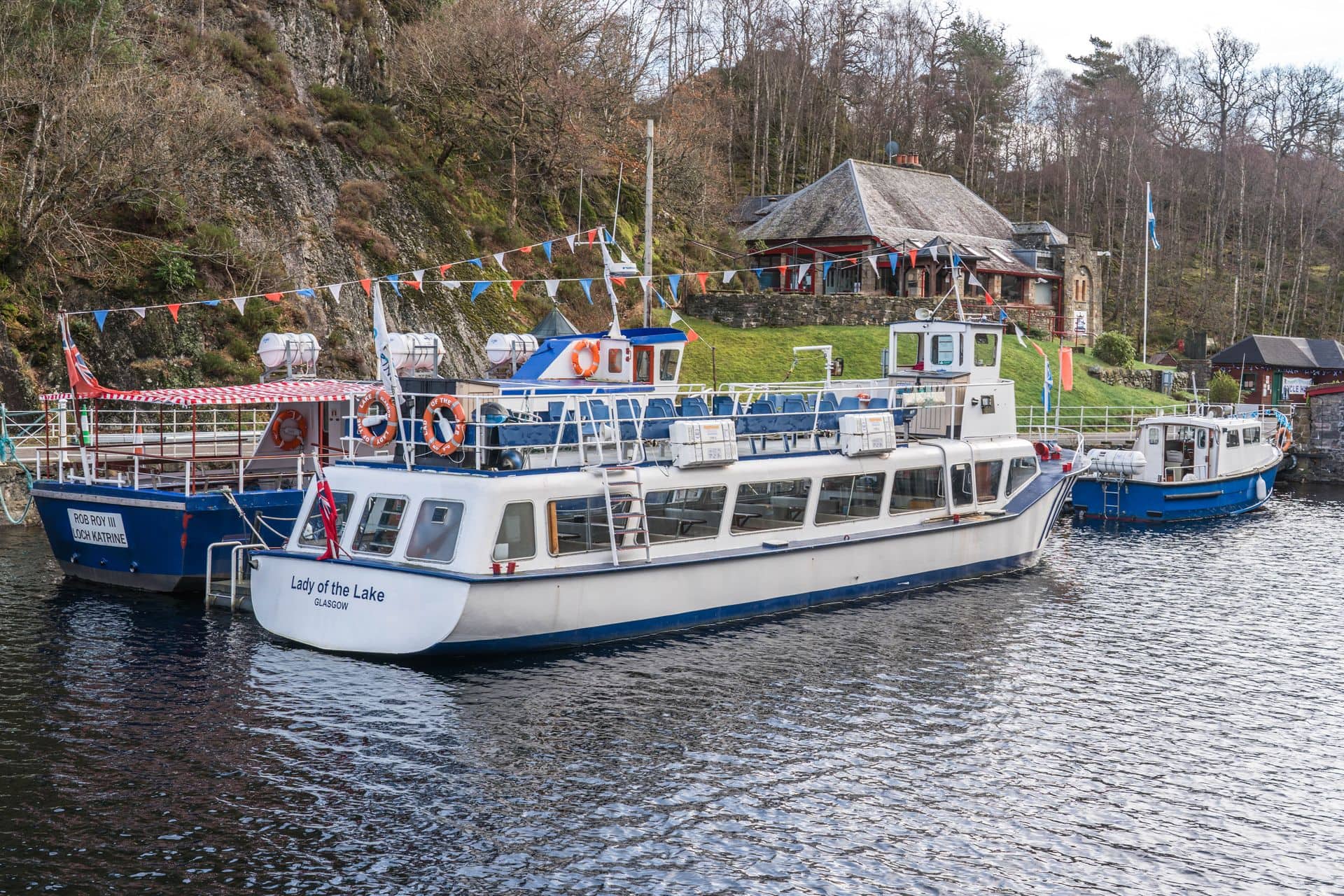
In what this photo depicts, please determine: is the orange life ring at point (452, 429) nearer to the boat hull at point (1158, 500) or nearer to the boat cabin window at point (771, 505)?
the boat cabin window at point (771, 505)

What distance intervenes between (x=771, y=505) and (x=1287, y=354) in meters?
56.2

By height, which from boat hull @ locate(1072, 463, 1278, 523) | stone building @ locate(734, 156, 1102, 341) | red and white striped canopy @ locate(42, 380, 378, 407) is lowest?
boat hull @ locate(1072, 463, 1278, 523)

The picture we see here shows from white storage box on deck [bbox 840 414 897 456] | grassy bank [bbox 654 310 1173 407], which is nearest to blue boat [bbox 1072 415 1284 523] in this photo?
grassy bank [bbox 654 310 1173 407]

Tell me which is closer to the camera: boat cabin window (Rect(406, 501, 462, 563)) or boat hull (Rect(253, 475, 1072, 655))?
boat hull (Rect(253, 475, 1072, 655))

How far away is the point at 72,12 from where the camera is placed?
138ft

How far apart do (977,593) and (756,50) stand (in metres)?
75.7

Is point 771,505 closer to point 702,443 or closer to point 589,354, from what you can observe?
point 702,443

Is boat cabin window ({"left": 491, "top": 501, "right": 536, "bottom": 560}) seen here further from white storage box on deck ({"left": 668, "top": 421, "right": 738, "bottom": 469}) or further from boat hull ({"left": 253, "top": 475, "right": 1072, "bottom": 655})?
white storage box on deck ({"left": 668, "top": 421, "right": 738, "bottom": 469})

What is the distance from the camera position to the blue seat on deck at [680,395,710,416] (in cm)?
2464

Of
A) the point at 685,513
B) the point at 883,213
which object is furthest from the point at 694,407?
the point at 883,213

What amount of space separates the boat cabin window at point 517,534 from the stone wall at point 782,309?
42.2m

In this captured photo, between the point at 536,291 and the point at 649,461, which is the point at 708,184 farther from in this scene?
the point at 649,461

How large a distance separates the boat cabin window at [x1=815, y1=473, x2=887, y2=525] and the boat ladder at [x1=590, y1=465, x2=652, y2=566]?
465 cm

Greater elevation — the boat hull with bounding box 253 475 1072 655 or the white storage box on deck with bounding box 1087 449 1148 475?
the white storage box on deck with bounding box 1087 449 1148 475
